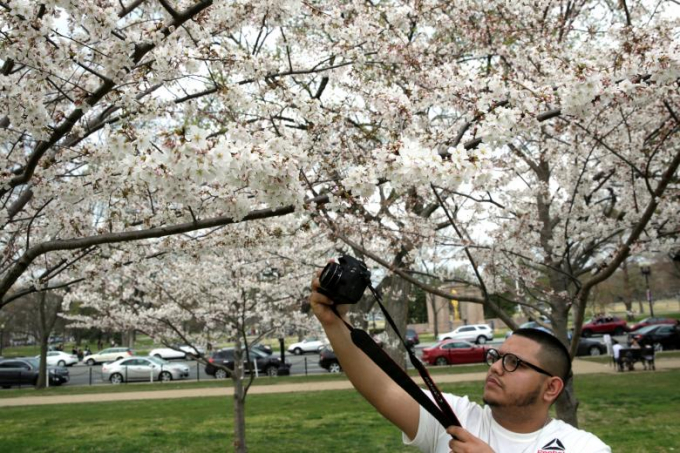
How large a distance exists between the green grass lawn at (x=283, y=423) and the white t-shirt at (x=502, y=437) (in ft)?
22.3

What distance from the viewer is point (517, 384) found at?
1996 millimetres

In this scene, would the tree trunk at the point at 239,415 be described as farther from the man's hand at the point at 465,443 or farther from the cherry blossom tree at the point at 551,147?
the man's hand at the point at 465,443

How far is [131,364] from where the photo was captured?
23797mm

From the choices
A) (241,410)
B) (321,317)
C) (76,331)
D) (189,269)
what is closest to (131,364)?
(189,269)

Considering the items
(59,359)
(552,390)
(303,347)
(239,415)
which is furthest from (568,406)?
(59,359)

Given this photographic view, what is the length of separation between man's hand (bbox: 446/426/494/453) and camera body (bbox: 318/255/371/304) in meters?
0.50

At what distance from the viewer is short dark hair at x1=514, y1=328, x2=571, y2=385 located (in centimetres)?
204

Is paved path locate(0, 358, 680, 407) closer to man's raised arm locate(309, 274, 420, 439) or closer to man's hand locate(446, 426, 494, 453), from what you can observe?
man's raised arm locate(309, 274, 420, 439)

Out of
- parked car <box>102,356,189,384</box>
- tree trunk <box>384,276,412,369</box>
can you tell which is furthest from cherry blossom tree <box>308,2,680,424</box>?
parked car <box>102,356,189,384</box>

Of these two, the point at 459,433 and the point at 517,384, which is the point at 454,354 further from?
the point at 459,433

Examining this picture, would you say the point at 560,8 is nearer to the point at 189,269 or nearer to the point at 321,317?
the point at 321,317

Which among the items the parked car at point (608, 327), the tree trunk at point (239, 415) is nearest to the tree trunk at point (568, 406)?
the tree trunk at point (239, 415)

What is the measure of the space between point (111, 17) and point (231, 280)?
25.8 feet

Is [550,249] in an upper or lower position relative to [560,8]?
lower
